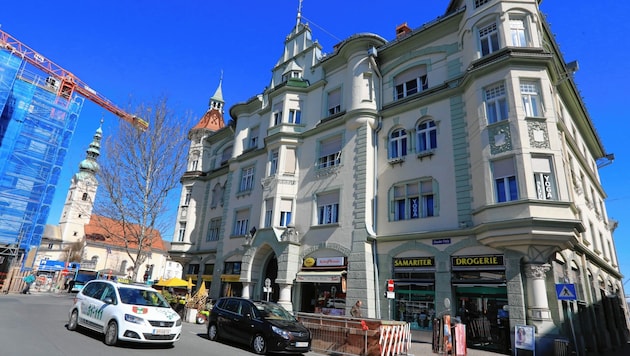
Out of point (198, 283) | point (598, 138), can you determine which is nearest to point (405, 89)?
point (598, 138)

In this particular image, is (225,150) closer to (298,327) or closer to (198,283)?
(198,283)

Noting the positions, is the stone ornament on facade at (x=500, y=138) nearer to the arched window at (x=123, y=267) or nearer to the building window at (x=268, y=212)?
the building window at (x=268, y=212)

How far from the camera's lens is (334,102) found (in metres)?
23.3

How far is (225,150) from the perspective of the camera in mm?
32875

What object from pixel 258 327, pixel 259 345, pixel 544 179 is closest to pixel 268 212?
pixel 258 327

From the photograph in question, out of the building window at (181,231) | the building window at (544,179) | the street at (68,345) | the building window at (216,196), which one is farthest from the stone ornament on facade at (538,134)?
the building window at (181,231)

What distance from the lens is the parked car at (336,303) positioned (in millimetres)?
18234

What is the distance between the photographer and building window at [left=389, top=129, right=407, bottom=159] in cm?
1930

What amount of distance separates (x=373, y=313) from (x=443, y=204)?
624 centimetres

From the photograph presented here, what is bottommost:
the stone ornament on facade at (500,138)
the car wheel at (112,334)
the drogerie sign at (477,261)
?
the car wheel at (112,334)

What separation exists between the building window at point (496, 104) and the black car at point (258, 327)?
39.3 feet

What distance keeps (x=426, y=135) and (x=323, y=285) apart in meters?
9.97

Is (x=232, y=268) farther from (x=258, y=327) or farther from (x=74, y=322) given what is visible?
(x=258, y=327)

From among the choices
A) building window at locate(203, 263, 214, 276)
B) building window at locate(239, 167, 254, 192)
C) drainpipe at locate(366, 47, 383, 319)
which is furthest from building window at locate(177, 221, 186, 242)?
drainpipe at locate(366, 47, 383, 319)
